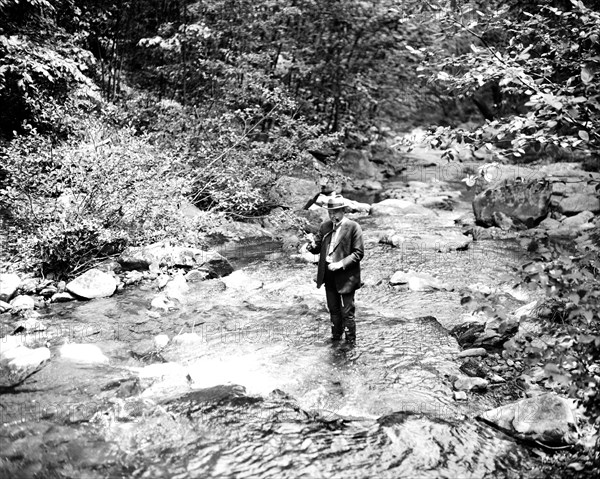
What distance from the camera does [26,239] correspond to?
343 inches

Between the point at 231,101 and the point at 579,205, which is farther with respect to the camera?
the point at 231,101

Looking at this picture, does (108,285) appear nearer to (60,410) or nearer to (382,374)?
(60,410)

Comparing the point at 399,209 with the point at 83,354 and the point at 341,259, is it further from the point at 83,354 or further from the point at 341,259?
the point at 83,354

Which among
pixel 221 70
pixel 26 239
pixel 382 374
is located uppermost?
pixel 221 70

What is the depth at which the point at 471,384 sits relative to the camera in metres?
5.58

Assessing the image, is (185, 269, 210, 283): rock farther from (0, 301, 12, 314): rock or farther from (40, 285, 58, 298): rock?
(0, 301, 12, 314): rock

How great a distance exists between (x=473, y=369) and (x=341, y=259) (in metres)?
2.03

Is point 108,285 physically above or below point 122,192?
below

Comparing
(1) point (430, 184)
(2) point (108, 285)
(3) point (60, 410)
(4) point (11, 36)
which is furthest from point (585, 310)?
(1) point (430, 184)

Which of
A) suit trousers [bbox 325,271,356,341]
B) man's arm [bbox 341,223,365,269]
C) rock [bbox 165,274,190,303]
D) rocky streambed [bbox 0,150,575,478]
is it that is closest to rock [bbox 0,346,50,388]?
rocky streambed [bbox 0,150,575,478]

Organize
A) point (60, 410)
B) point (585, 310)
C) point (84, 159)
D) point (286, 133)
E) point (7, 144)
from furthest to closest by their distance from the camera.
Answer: point (286, 133) < point (7, 144) < point (84, 159) < point (60, 410) < point (585, 310)

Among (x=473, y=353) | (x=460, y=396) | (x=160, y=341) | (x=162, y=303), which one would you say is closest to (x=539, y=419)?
(x=460, y=396)

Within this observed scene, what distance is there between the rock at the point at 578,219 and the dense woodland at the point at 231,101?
111 inches

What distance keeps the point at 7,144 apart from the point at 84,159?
236 cm
